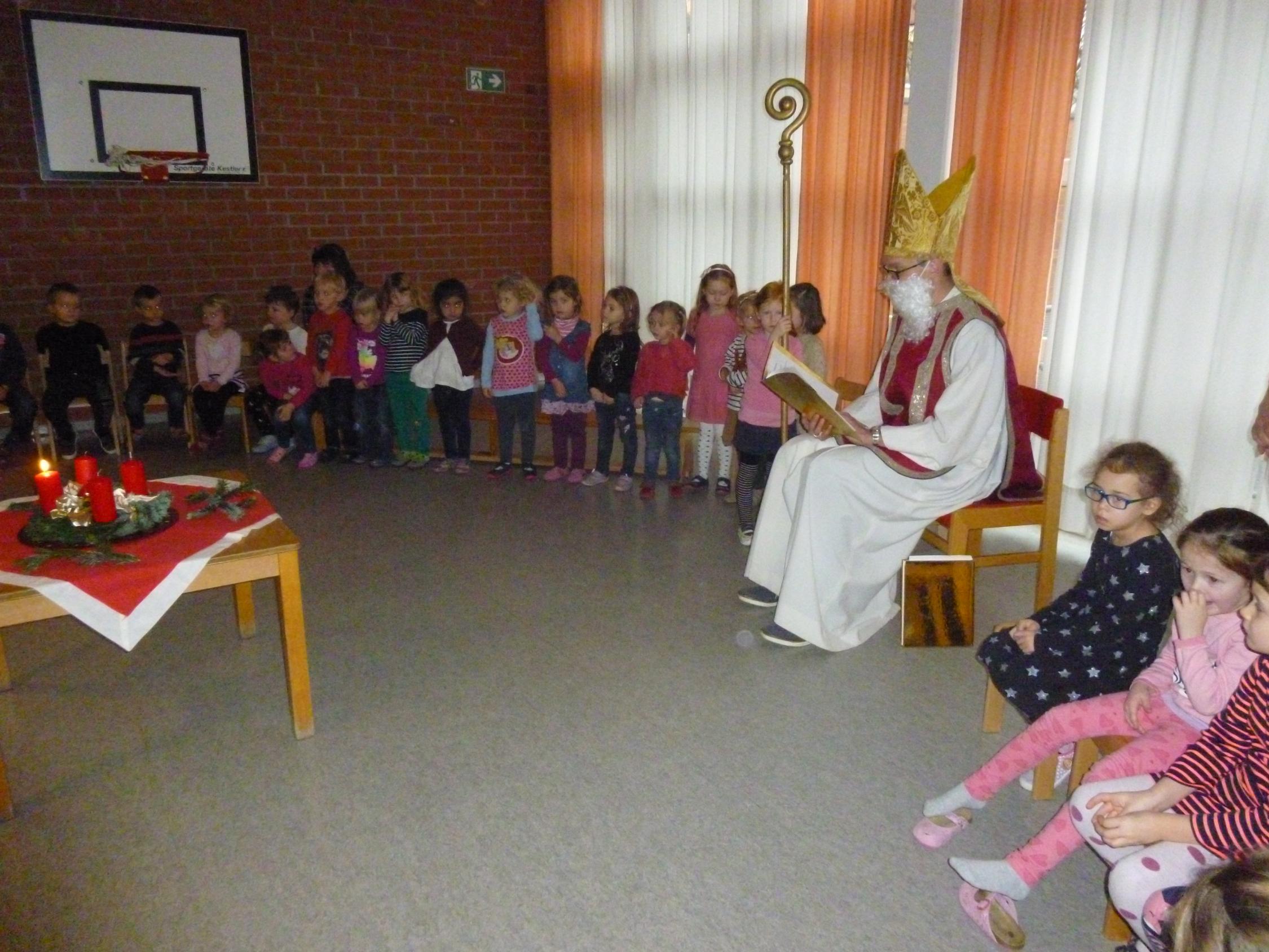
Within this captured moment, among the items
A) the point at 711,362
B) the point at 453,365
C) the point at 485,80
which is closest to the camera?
the point at 711,362

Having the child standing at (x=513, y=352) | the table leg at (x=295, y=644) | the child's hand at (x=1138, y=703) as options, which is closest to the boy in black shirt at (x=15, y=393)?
the child standing at (x=513, y=352)

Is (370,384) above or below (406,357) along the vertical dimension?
below

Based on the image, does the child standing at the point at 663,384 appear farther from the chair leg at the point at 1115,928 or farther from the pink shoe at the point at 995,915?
the chair leg at the point at 1115,928

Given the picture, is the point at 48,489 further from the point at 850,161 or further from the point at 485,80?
the point at 485,80

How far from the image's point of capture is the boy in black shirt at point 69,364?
5.86 meters

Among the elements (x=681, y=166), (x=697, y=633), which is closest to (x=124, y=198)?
(x=681, y=166)

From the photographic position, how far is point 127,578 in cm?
231

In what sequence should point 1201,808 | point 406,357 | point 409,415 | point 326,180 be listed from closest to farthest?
point 1201,808 < point 406,357 < point 409,415 < point 326,180

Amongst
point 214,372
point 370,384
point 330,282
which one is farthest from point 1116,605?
point 214,372

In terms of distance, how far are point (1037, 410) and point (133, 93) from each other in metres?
5.82

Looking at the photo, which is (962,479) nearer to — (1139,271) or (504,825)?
A: (1139,271)

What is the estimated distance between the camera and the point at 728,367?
15.1 feet

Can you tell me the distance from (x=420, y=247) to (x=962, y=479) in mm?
5267

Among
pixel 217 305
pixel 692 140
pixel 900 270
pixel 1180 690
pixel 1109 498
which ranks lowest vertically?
pixel 1180 690
